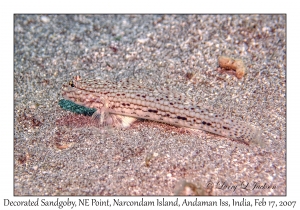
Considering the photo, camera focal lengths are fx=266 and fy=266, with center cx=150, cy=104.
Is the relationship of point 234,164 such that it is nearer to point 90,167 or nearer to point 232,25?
point 90,167

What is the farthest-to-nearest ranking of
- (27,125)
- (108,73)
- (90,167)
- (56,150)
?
(108,73) → (27,125) → (56,150) → (90,167)

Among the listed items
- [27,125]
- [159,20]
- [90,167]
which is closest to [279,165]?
[90,167]

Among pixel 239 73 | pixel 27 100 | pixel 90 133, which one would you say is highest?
pixel 239 73

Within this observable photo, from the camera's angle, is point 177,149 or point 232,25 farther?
point 232,25

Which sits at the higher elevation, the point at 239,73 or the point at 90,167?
the point at 239,73

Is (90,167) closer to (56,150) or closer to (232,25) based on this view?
(56,150)
